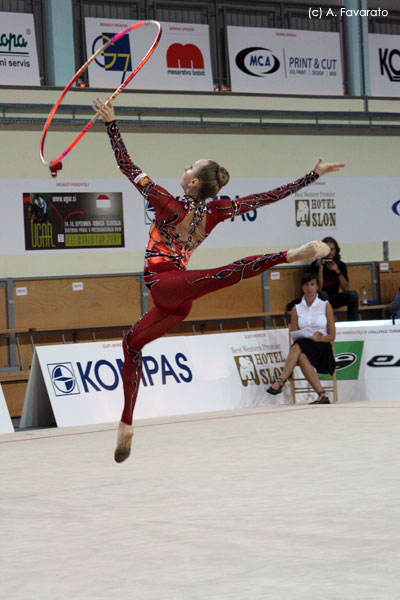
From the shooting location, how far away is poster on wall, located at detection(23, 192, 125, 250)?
34.8ft

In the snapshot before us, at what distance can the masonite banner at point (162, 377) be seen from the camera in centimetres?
857

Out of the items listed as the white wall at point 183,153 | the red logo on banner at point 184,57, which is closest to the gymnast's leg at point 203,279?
the white wall at point 183,153

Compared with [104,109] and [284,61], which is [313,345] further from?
[104,109]

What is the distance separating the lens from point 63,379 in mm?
8578

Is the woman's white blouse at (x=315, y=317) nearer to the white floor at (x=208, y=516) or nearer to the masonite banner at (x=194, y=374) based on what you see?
the masonite banner at (x=194, y=374)

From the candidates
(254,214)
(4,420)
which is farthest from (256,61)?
(4,420)

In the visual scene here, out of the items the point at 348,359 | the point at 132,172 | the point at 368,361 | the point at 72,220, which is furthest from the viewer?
the point at 72,220

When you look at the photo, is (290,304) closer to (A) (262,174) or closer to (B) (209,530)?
Result: (A) (262,174)

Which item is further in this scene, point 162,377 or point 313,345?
point 313,345

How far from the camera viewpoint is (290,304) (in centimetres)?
1074

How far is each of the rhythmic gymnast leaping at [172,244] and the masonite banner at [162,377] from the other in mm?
3486

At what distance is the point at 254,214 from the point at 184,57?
2274 millimetres

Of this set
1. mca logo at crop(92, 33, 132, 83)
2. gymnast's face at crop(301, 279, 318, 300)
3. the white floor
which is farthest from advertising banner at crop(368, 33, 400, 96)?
the white floor

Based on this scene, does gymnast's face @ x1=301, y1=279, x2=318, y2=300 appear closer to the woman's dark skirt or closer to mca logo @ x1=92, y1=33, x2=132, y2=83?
the woman's dark skirt
